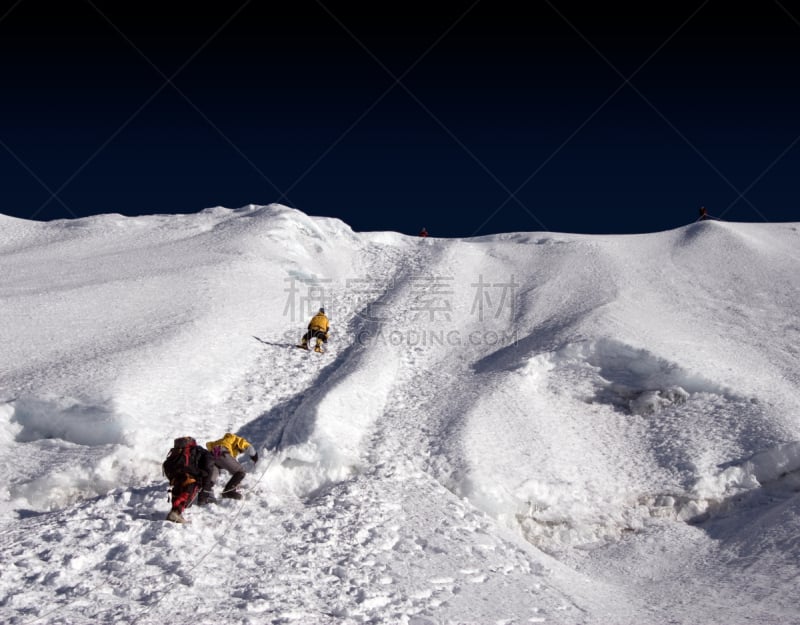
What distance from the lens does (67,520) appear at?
8242 millimetres

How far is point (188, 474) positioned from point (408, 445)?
16.2ft

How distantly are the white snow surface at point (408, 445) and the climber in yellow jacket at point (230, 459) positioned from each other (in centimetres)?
29

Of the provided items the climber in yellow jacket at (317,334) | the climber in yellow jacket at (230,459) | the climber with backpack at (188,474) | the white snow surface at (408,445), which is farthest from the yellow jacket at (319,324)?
the climber with backpack at (188,474)

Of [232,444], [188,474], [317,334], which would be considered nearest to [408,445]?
[232,444]

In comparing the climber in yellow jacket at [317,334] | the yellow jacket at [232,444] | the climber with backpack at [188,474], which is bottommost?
the climber with backpack at [188,474]

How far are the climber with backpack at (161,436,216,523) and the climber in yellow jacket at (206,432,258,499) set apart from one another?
0.15m

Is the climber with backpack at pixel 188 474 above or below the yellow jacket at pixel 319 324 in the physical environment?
below

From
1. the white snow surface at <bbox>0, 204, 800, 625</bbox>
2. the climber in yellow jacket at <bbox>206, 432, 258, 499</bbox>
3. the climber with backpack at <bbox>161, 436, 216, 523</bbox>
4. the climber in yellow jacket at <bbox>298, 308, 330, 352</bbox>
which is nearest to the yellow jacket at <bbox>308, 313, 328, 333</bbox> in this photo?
the climber in yellow jacket at <bbox>298, 308, 330, 352</bbox>

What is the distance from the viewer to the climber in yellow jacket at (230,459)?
8.89 meters

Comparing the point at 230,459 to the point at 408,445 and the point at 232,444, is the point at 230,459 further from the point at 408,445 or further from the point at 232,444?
the point at 408,445

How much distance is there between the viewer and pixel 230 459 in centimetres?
894

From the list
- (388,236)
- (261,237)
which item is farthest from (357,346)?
(388,236)

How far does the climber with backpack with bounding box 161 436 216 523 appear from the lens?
841 cm

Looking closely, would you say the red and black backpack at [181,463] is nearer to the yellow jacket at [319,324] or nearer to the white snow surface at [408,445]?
the white snow surface at [408,445]
